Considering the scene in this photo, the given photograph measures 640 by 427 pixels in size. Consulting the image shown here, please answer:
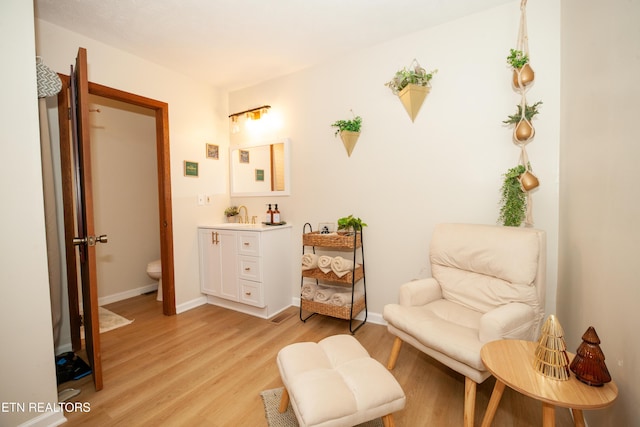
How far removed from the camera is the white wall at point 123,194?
3377 millimetres

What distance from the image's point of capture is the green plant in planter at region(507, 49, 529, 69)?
1895 millimetres

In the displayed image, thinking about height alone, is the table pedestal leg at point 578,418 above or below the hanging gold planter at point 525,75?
below

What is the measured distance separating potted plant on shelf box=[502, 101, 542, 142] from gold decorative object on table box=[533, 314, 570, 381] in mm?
1313

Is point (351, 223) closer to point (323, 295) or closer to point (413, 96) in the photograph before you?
point (323, 295)

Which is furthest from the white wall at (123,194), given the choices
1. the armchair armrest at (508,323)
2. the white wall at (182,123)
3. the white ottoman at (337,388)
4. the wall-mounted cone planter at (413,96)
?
the armchair armrest at (508,323)

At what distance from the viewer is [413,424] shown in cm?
148

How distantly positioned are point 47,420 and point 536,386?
7.73 feet

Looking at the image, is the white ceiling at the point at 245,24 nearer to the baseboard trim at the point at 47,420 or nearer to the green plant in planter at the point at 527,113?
the green plant in planter at the point at 527,113

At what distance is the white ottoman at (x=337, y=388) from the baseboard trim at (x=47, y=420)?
4.15 feet

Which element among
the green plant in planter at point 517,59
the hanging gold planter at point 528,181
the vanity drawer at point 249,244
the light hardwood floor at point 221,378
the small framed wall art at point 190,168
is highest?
A: the green plant in planter at point 517,59

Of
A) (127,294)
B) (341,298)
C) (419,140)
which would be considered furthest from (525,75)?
(127,294)

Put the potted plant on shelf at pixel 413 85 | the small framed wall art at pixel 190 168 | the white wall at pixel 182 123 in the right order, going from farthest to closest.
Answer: the small framed wall art at pixel 190 168 < the white wall at pixel 182 123 < the potted plant on shelf at pixel 413 85

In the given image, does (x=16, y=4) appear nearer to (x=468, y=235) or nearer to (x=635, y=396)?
(x=468, y=235)

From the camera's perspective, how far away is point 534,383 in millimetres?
1073
